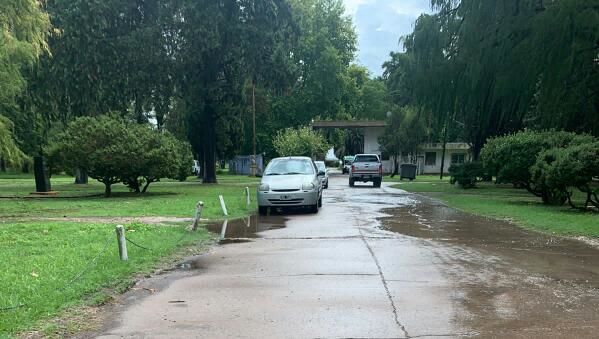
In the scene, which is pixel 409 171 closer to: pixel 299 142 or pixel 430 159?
pixel 299 142

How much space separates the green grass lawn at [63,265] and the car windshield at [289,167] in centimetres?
527

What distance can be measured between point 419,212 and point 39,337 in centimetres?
1278

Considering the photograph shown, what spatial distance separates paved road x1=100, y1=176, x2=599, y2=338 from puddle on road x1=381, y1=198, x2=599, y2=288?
0.04 meters

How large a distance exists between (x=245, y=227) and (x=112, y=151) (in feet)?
35.1

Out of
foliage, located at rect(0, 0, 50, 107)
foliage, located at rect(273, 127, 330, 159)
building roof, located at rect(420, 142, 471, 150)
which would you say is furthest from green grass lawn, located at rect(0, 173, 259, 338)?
building roof, located at rect(420, 142, 471, 150)

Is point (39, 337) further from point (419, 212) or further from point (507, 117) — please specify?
point (507, 117)

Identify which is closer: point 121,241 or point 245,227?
point 121,241

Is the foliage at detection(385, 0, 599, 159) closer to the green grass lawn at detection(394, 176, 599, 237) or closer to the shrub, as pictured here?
the shrub

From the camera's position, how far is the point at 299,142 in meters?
57.8

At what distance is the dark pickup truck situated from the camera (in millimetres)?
31547

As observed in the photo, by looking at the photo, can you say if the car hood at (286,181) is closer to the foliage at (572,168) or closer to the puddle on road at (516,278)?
the puddle on road at (516,278)

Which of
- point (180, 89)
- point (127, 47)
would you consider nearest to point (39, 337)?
point (127, 47)

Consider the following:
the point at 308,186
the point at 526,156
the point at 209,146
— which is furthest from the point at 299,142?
the point at 308,186

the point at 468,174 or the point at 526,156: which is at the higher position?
the point at 526,156
